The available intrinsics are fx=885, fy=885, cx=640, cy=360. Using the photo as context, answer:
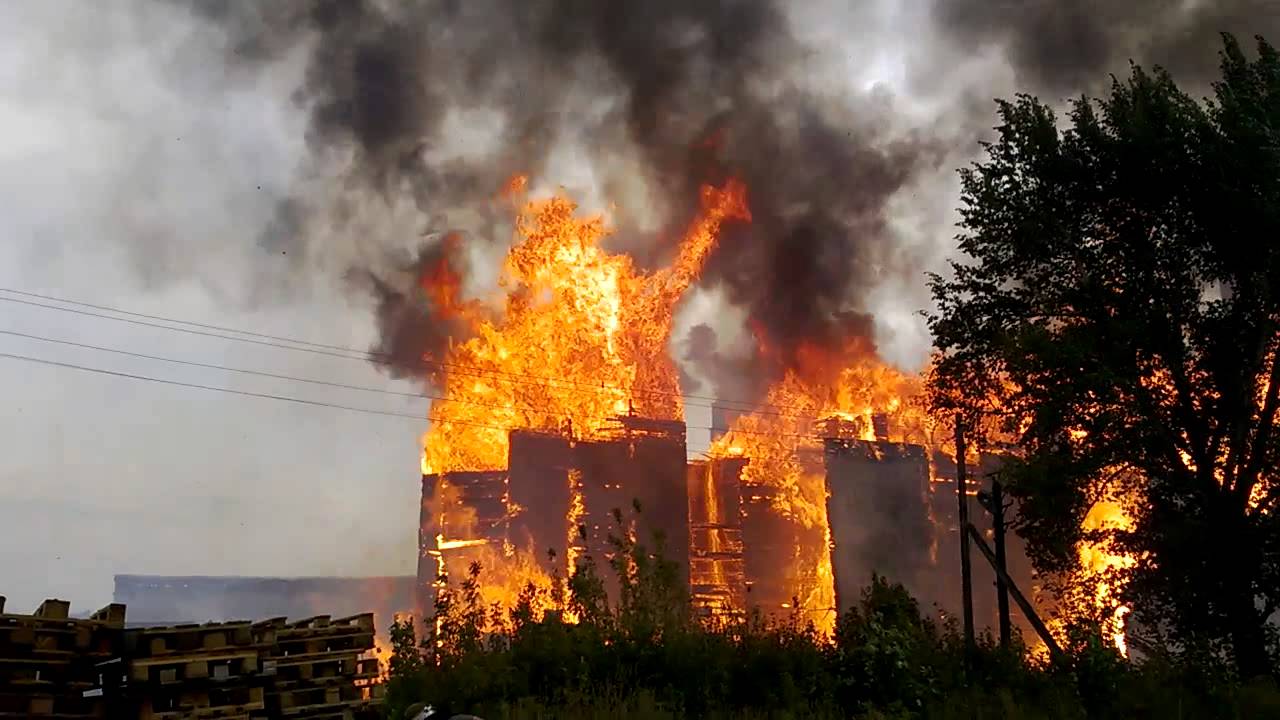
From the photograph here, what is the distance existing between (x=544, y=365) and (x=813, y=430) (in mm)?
14551

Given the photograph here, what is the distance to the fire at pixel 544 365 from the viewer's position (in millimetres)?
41781

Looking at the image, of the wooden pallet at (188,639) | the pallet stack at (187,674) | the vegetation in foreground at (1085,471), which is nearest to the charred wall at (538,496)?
the vegetation in foreground at (1085,471)

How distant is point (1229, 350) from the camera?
54.0 feet

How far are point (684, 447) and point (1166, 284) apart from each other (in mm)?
28647

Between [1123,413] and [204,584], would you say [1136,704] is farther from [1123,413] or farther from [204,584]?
[204,584]

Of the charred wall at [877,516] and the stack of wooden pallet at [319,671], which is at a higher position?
the charred wall at [877,516]

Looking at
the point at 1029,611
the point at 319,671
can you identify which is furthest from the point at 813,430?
the point at 319,671

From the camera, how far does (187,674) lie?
980 centimetres

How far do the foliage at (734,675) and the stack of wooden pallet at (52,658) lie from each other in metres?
3.33

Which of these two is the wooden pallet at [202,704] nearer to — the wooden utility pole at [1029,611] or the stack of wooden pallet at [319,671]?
the stack of wooden pallet at [319,671]

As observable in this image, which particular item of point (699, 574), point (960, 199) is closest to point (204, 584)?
point (699, 574)

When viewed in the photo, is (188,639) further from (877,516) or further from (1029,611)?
(877,516)

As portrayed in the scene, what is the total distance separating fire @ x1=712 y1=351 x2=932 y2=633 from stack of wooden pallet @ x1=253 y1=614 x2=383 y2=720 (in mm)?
34911

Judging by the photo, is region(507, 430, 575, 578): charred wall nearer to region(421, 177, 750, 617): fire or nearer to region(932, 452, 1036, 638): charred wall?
region(421, 177, 750, 617): fire
